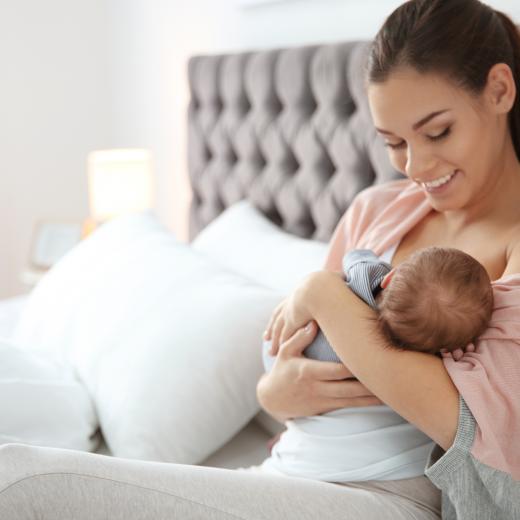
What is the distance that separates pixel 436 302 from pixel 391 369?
12 cm

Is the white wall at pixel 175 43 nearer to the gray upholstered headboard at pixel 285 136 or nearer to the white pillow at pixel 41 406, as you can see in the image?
the gray upholstered headboard at pixel 285 136

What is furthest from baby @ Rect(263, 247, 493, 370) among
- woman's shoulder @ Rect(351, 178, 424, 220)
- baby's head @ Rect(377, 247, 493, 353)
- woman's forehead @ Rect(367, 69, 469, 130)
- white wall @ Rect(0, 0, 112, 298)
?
white wall @ Rect(0, 0, 112, 298)

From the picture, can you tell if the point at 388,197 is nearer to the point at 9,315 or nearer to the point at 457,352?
the point at 457,352

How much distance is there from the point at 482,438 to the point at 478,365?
0.10 meters

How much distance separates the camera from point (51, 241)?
3.42 m

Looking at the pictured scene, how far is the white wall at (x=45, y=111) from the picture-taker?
11.5 feet

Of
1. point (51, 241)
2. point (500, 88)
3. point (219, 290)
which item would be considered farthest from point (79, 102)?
point (500, 88)

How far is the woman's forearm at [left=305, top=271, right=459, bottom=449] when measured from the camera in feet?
3.62

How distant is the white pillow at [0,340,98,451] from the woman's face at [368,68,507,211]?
→ 83cm

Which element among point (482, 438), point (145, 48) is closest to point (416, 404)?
point (482, 438)

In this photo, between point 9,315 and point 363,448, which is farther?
point 9,315

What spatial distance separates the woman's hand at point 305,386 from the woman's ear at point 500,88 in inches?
17.3

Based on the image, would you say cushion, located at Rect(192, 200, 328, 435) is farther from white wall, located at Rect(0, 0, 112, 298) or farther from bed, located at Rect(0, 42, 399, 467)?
white wall, located at Rect(0, 0, 112, 298)

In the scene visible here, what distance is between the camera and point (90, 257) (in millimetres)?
2143
